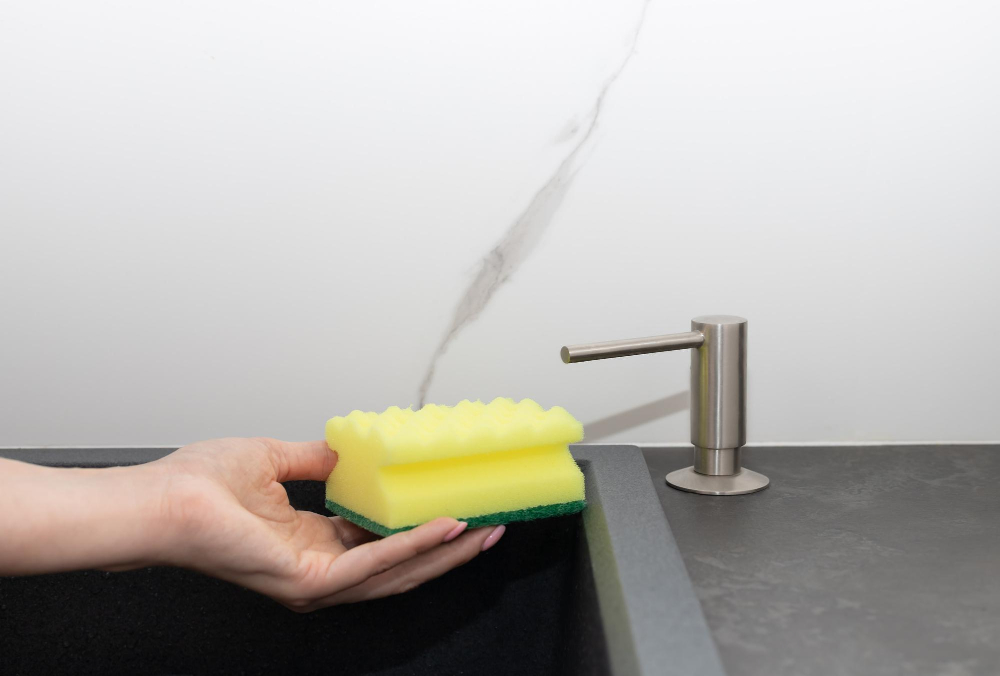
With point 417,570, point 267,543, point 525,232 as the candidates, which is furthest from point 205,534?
point 525,232

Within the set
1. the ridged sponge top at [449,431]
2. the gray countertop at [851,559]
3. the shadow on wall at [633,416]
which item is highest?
the ridged sponge top at [449,431]

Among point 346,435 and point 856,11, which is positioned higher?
point 856,11

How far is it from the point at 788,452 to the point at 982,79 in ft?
1.45

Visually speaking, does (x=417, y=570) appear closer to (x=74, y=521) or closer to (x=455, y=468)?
(x=455, y=468)

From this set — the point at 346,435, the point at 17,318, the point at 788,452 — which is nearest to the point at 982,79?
the point at 788,452

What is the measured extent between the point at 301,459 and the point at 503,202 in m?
0.35

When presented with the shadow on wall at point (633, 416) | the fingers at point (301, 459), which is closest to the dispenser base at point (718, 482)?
the shadow on wall at point (633, 416)

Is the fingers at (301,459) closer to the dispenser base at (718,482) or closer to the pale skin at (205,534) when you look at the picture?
the pale skin at (205,534)

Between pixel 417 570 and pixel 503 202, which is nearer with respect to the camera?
pixel 417 570

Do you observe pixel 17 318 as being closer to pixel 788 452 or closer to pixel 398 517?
pixel 398 517

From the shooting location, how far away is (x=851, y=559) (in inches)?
26.5

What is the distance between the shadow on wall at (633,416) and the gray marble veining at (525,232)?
0.18 m

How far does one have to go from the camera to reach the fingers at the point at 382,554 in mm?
664

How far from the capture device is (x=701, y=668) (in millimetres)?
441
